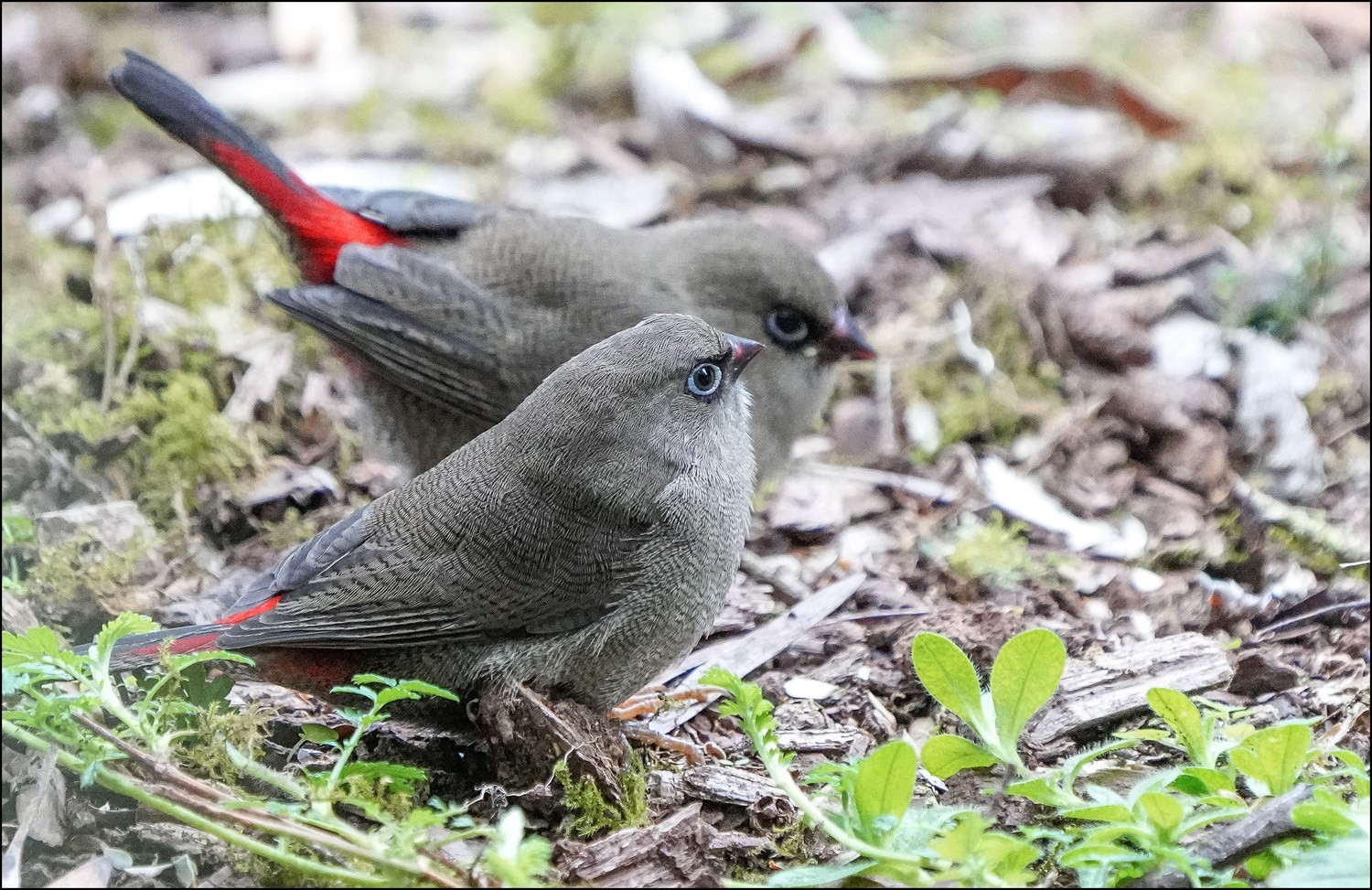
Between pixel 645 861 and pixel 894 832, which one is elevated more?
pixel 894 832

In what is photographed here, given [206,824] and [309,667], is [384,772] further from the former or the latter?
[309,667]

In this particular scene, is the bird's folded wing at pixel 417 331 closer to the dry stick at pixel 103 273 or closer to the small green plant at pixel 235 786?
the dry stick at pixel 103 273

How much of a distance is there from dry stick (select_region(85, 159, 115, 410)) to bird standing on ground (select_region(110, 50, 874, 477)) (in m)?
0.68

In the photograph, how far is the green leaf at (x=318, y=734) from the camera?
3207mm

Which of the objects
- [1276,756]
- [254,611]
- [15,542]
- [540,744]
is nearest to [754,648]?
[540,744]

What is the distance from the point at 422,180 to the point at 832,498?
2.62m

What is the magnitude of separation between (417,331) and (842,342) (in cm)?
152

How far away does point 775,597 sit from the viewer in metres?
4.41

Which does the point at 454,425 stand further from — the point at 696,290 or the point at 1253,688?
the point at 1253,688

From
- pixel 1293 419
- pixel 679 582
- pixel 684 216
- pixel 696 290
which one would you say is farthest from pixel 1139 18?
pixel 679 582

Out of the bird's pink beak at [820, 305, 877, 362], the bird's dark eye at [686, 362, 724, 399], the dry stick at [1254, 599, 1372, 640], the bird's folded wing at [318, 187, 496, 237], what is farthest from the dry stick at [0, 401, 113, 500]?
the dry stick at [1254, 599, 1372, 640]

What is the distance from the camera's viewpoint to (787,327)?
5.03 m

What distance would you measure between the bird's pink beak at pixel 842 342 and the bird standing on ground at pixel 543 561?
1.53m

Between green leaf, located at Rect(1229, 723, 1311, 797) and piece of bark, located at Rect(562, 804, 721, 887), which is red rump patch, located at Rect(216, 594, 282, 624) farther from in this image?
green leaf, located at Rect(1229, 723, 1311, 797)
